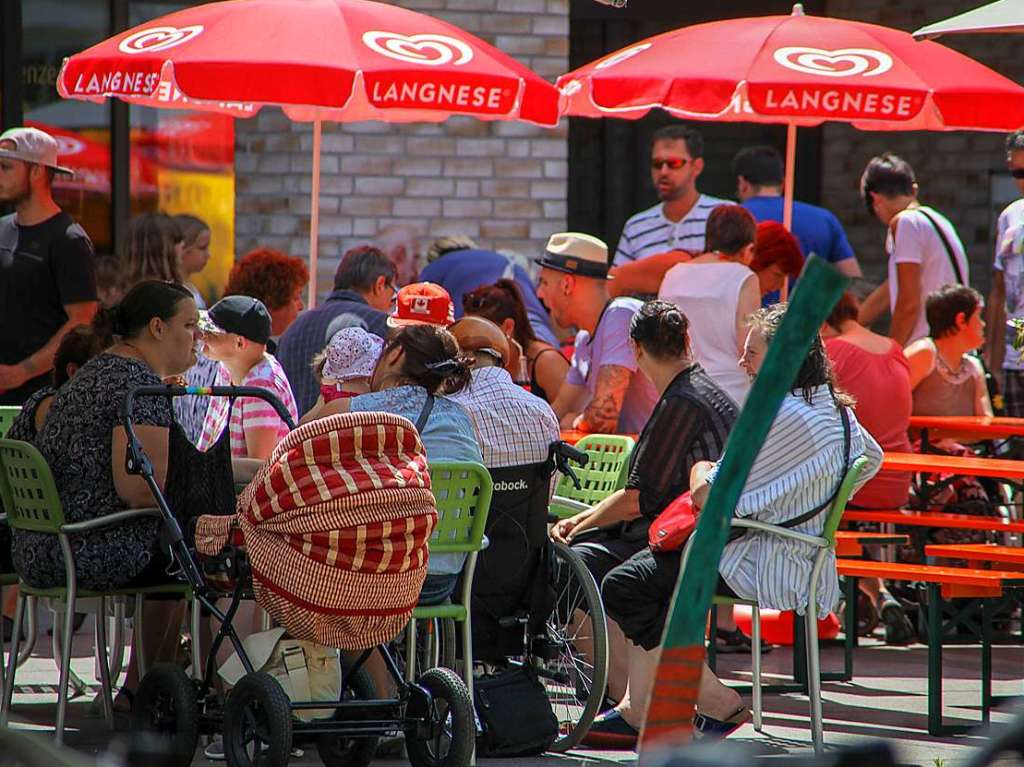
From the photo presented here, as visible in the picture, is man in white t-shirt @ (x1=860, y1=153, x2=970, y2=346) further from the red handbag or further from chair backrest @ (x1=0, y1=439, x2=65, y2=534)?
chair backrest @ (x1=0, y1=439, x2=65, y2=534)

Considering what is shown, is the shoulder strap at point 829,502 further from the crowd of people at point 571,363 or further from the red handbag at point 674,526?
the red handbag at point 674,526

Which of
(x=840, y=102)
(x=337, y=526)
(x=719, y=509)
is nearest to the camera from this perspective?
Result: (x=719, y=509)

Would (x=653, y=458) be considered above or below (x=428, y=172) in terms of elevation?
below

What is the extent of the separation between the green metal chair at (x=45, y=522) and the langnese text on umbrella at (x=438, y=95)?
7.40 feet

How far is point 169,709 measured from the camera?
17.0 feet

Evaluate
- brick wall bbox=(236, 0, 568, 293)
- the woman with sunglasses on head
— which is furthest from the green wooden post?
brick wall bbox=(236, 0, 568, 293)

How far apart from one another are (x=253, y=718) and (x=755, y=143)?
350 inches

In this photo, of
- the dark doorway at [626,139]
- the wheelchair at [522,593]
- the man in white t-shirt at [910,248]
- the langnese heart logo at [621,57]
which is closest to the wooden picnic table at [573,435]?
the wheelchair at [522,593]

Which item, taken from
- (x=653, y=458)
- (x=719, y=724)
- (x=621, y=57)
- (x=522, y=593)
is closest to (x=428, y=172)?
(x=621, y=57)

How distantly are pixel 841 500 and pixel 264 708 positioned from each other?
201 cm

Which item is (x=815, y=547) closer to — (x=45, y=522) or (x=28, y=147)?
(x=45, y=522)

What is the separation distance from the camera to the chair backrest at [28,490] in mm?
5441

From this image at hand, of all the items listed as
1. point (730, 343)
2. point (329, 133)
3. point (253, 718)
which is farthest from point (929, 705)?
point (329, 133)

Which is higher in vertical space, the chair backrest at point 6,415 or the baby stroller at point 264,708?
the chair backrest at point 6,415
